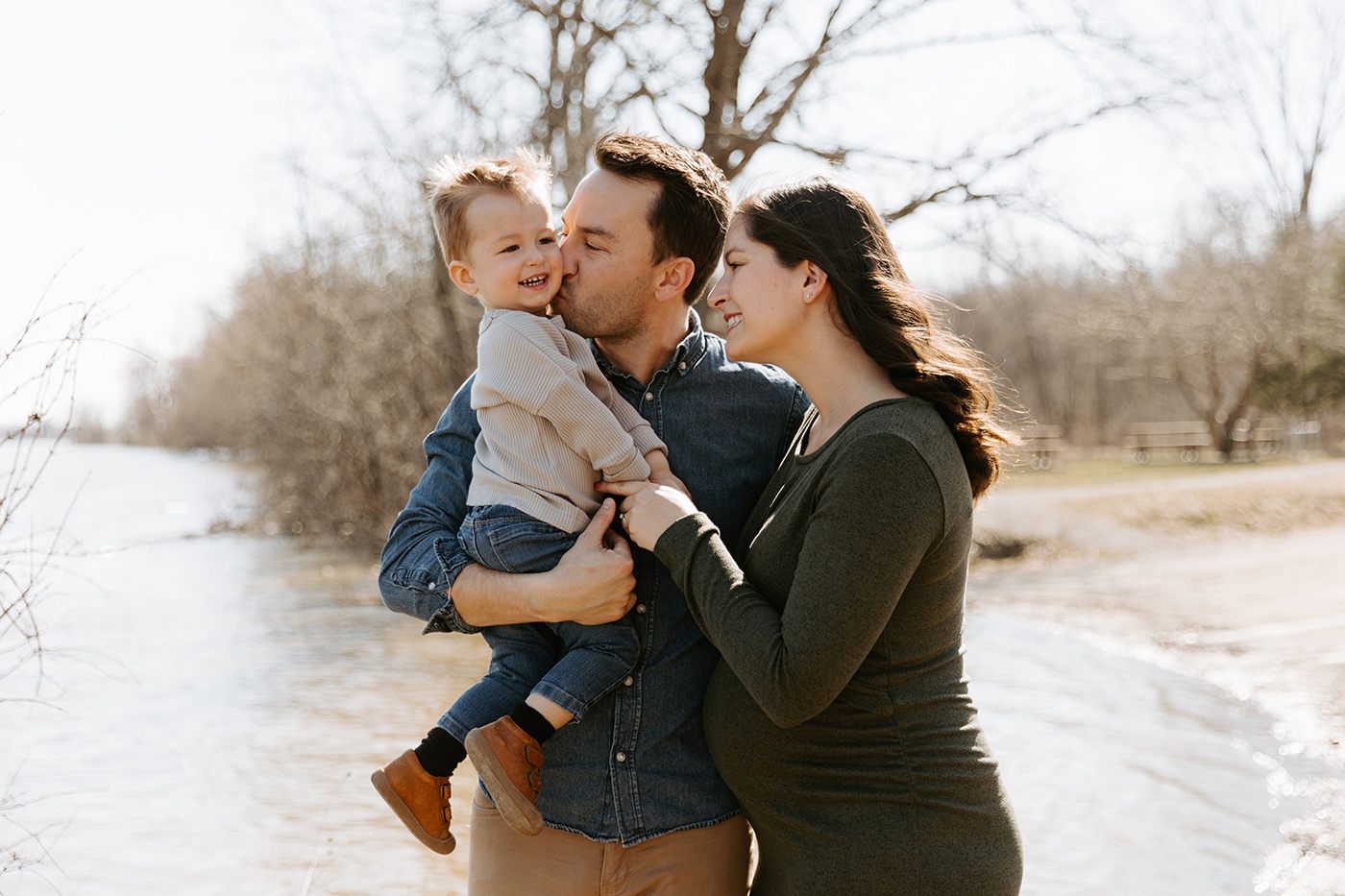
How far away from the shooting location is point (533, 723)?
88.3 inches

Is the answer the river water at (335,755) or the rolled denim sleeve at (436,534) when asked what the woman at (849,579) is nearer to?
the rolled denim sleeve at (436,534)

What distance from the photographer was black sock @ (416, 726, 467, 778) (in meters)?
2.35

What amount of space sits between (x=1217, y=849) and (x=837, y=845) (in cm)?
505

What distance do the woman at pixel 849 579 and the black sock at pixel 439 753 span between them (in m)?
0.52

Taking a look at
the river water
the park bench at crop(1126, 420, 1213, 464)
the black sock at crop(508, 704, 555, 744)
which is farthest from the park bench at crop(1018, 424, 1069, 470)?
the black sock at crop(508, 704, 555, 744)

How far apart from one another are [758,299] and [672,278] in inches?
13.4

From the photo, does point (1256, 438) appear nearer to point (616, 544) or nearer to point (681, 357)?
point (681, 357)

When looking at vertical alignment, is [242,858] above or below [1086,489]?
below

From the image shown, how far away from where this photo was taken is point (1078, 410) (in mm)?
36781

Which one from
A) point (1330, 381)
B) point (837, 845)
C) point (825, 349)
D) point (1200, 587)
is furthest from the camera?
point (1330, 381)

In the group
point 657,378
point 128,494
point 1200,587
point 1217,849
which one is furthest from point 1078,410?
point 657,378

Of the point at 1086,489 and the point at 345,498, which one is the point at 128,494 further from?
the point at 1086,489

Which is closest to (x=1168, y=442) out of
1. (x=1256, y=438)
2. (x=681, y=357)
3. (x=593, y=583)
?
(x=1256, y=438)

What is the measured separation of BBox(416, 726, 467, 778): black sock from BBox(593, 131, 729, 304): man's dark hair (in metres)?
1.07
